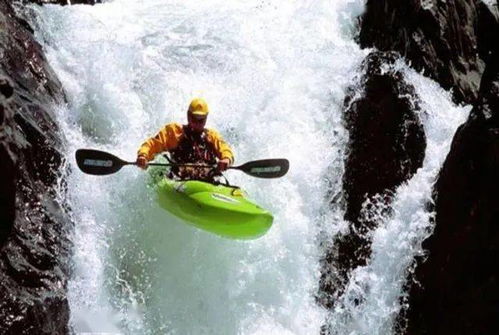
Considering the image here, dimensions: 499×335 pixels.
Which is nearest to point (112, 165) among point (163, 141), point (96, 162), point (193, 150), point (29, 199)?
point (96, 162)

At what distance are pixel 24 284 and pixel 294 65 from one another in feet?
18.0

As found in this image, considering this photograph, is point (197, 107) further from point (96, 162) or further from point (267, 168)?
point (96, 162)

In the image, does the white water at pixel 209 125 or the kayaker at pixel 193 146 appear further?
the kayaker at pixel 193 146

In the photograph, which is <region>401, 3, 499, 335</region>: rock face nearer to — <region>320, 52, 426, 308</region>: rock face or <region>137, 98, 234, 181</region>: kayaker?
<region>320, 52, 426, 308</region>: rock face

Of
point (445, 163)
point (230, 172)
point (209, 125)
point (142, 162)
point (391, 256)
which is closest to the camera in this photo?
point (445, 163)

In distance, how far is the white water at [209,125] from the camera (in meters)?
7.25

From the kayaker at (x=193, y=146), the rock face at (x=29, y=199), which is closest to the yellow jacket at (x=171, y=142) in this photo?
the kayaker at (x=193, y=146)

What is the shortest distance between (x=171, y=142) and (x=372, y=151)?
2.48 metres

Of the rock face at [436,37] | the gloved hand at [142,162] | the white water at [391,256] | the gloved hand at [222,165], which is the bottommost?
the white water at [391,256]

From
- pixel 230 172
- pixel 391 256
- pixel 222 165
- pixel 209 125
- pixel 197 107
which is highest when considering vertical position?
pixel 197 107

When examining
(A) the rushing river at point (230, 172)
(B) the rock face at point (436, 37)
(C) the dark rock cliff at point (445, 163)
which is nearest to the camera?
(C) the dark rock cliff at point (445, 163)

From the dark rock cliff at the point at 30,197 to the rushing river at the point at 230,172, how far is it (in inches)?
11.3

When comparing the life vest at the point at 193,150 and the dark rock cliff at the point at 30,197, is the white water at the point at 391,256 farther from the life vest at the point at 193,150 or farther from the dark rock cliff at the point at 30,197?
the dark rock cliff at the point at 30,197

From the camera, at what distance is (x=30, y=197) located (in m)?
6.54
